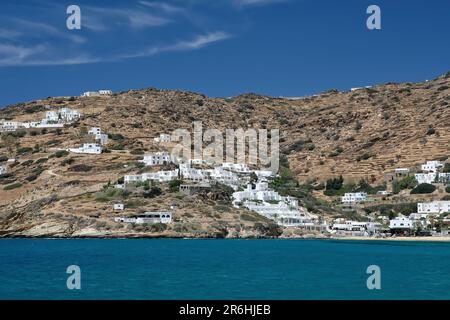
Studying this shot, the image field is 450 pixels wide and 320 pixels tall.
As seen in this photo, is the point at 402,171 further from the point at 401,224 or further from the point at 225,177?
the point at 225,177

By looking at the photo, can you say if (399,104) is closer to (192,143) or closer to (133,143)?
(192,143)

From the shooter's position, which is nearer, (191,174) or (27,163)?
(191,174)

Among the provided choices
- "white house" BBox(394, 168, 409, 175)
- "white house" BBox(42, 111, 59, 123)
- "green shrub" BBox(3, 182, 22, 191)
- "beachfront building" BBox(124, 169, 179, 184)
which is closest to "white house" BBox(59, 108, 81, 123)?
"white house" BBox(42, 111, 59, 123)

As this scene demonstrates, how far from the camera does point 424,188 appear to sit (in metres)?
115

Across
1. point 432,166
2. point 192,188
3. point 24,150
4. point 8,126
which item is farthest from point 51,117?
point 432,166

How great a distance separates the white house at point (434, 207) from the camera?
344ft

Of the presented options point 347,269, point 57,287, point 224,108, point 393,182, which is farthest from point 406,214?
point 224,108

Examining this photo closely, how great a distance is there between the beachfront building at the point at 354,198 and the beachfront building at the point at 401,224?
15969mm

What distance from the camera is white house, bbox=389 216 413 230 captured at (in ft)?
326

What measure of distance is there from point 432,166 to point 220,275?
8987cm

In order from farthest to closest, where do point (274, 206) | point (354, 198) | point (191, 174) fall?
point (354, 198) < point (191, 174) < point (274, 206)

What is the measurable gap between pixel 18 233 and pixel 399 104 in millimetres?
111553

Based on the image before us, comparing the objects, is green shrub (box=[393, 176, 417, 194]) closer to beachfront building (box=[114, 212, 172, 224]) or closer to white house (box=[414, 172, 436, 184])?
white house (box=[414, 172, 436, 184])

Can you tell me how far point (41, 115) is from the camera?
169000 millimetres
